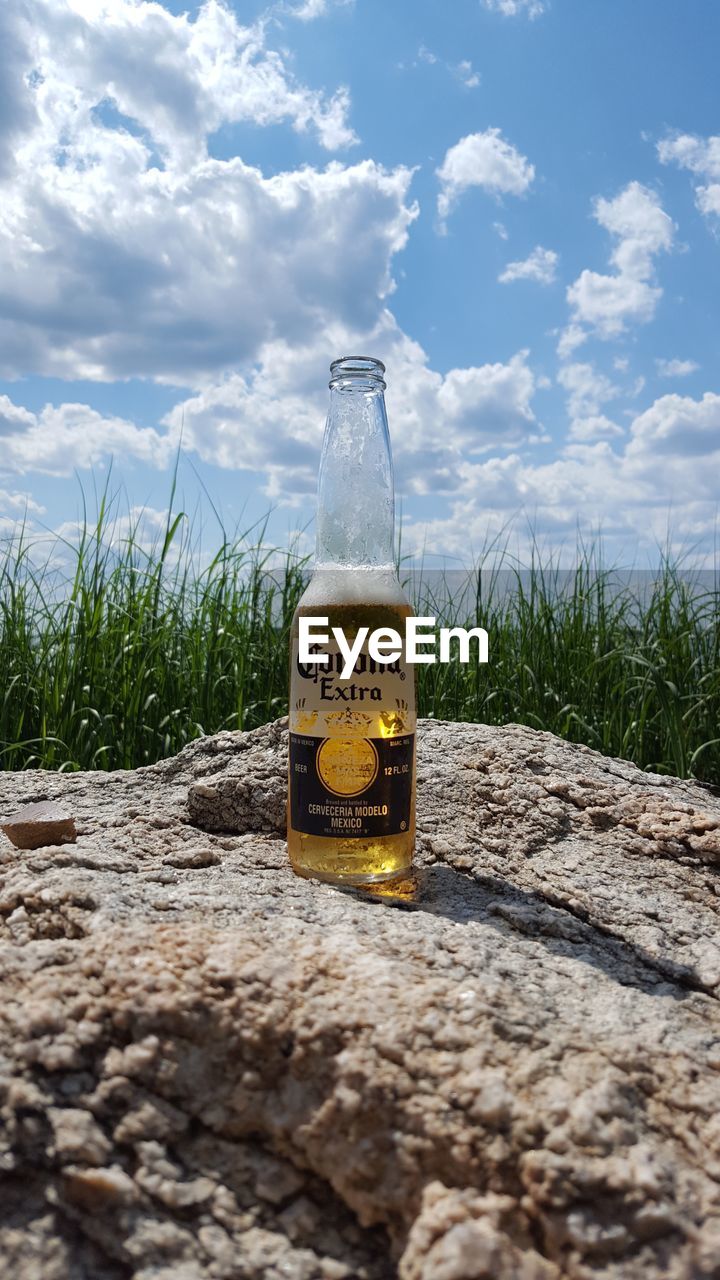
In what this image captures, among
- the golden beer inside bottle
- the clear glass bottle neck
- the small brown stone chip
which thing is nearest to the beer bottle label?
the golden beer inside bottle

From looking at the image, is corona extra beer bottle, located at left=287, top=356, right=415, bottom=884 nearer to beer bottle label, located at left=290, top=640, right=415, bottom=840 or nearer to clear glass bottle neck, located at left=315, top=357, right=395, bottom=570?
beer bottle label, located at left=290, top=640, right=415, bottom=840

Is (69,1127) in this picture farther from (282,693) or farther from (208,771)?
(282,693)

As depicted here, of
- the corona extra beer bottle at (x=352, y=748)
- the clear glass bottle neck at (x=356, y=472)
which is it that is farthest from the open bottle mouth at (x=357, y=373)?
the corona extra beer bottle at (x=352, y=748)

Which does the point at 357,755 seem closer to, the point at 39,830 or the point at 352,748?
the point at 352,748

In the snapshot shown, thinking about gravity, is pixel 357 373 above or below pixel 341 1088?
above

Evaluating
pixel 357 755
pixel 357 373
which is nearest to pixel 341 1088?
pixel 357 755

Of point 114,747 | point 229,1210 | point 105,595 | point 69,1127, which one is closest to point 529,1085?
point 229,1210
